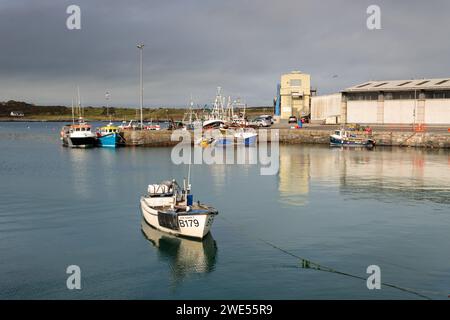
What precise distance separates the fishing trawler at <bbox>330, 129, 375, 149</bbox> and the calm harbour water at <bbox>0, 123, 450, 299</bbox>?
116 feet

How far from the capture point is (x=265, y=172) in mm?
57906

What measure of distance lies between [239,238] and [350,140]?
223ft

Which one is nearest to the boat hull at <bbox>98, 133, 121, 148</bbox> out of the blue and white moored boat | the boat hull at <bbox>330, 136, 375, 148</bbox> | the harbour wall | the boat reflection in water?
the harbour wall

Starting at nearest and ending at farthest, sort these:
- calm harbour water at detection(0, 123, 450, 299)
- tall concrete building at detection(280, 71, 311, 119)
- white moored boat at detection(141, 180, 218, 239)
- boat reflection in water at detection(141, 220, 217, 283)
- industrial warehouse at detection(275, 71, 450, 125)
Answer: calm harbour water at detection(0, 123, 450, 299) → boat reflection in water at detection(141, 220, 217, 283) → white moored boat at detection(141, 180, 218, 239) → industrial warehouse at detection(275, 71, 450, 125) → tall concrete building at detection(280, 71, 311, 119)

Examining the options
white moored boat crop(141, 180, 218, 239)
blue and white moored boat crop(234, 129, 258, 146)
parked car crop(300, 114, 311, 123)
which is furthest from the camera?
parked car crop(300, 114, 311, 123)

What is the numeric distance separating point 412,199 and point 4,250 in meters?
30.7

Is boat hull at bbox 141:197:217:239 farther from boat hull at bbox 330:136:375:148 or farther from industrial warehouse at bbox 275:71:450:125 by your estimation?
industrial warehouse at bbox 275:71:450:125

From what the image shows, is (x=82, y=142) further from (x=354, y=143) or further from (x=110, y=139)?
(x=354, y=143)

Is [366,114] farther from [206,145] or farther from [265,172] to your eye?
[265,172]

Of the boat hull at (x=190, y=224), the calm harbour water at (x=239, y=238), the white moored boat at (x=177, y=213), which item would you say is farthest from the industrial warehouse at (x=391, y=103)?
the boat hull at (x=190, y=224)

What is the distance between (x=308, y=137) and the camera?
10006 centimetres

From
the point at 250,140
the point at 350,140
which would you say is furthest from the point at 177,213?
the point at 250,140

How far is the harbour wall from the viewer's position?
285 ft
